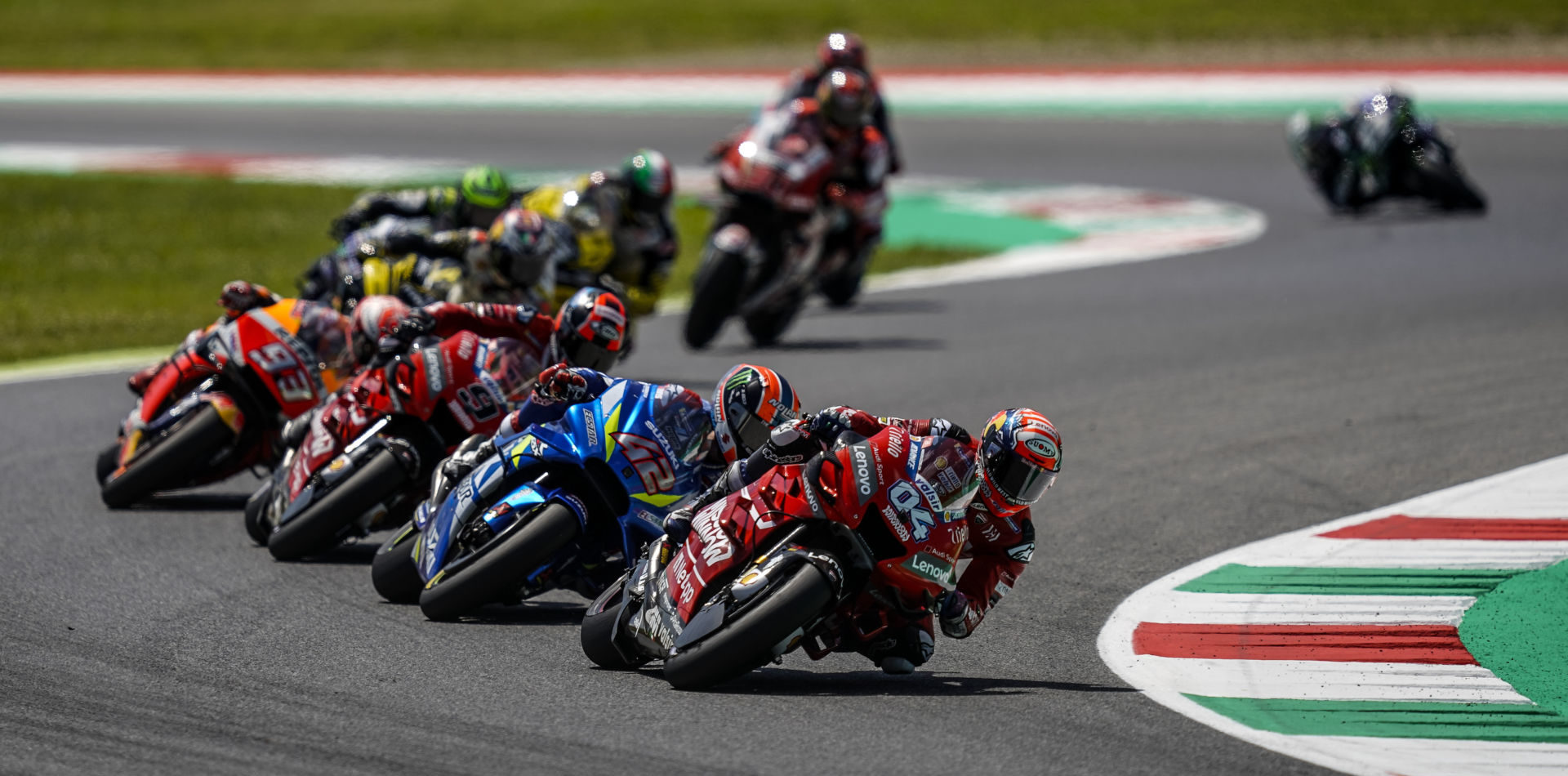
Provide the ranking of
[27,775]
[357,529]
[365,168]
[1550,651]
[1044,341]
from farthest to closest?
[365,168]
[1044,341]
[357,529]
[1550,651]
[27,775]

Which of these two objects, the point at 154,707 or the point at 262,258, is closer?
the point at 154,707

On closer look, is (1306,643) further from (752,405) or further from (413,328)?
(413,328)

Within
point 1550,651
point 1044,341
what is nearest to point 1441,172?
point 1044,341

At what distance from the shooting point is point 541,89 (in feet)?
Result: 104

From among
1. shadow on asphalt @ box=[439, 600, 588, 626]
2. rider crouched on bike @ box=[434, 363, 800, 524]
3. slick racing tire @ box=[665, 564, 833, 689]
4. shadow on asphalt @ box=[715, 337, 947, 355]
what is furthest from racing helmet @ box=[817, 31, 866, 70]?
slick racing tire @ box=[665, 564, 833, 689]

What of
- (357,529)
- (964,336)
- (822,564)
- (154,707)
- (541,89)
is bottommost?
(541,89)

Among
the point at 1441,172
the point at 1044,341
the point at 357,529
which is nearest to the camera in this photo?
the point at 357,529

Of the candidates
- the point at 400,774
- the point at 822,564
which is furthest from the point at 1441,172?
the point at 400,774

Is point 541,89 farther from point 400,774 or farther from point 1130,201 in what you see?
point 400,774

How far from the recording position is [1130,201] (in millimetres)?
22125

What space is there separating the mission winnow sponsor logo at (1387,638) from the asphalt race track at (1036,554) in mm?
219

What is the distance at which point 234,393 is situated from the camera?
9.59 metres

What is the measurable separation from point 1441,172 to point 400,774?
16.5 meters

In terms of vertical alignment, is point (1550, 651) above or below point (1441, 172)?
above
